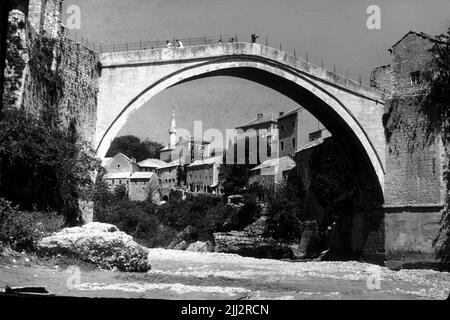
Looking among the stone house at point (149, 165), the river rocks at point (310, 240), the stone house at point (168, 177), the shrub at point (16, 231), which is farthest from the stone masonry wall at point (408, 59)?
the stone house at point (149, 165)

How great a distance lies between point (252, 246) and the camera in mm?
30219

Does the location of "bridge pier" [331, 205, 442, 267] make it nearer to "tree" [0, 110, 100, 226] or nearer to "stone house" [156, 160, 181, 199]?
"tree" [0, 110, 100, 226]

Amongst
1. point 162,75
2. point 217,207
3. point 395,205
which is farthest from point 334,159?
point 217,207

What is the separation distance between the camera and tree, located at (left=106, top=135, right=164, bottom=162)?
69.8 m

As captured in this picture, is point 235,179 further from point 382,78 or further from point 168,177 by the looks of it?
point 382,78

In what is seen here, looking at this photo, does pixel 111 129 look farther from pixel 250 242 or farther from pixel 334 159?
pixel 250 242

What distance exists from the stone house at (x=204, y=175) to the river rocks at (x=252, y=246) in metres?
18.1

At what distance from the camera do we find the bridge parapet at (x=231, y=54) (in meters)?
15.8

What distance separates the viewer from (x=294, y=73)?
18609mm

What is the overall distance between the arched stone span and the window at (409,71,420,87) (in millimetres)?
1219

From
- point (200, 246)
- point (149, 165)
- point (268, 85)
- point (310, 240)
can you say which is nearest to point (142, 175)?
point (149, 165)

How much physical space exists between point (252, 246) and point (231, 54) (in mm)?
14910

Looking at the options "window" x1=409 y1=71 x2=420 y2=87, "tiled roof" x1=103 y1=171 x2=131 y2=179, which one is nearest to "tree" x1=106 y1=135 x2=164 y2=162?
"tiled roof" x1=103 y1=171 x2=131 y2=179
